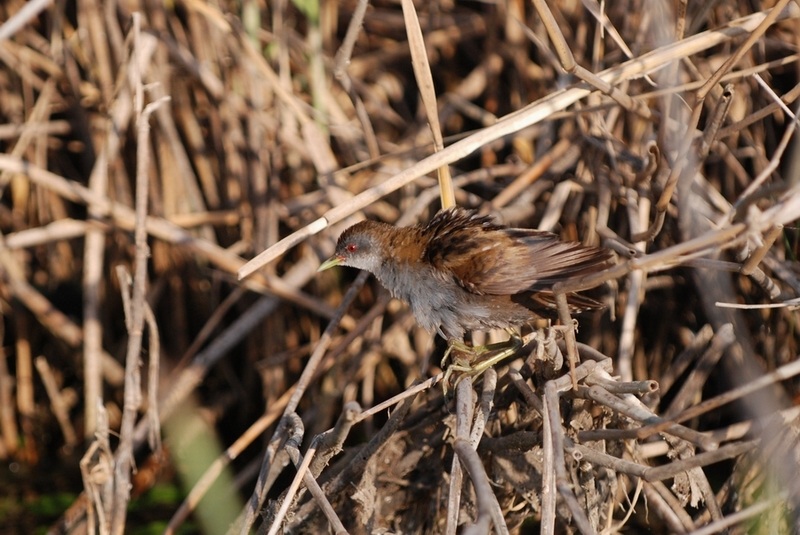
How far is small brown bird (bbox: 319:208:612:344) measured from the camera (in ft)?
7.89

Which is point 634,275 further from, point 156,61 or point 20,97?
point 20,97

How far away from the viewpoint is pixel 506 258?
248 centimetres

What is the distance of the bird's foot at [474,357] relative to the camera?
7.95 feet

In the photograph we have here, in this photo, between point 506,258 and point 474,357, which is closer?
point 506,258

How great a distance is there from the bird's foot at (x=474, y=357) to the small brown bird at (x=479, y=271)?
4 centimetres

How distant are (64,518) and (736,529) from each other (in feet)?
7.94

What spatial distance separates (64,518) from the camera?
3.43m

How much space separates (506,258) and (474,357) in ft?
1.03

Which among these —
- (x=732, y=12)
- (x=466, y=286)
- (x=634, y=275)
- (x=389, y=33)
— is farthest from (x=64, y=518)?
(x=732, y=12)

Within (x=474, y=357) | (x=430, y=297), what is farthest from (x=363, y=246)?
(x=474, y=357)

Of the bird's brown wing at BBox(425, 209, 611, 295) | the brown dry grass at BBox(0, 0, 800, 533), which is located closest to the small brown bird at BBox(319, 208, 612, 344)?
the bird's brown wing at BBox(425, 209, 611, 295)

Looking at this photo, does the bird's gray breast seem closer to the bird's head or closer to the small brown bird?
the small brown bird

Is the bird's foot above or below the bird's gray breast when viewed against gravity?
below

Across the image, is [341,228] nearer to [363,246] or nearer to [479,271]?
[363,246]
